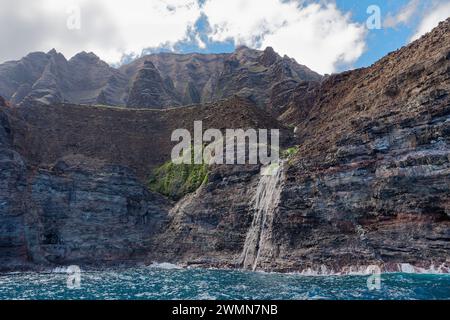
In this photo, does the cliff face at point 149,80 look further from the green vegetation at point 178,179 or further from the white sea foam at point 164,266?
the white sea foam at point 164,266

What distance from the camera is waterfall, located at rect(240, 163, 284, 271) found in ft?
148

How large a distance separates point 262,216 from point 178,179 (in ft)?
75.7

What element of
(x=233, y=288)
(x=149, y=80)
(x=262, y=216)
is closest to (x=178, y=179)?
(x=262, y=216)

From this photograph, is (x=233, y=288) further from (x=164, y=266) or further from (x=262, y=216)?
(x=164, y=266)

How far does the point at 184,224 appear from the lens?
55.8 metres

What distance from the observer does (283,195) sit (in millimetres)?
46219

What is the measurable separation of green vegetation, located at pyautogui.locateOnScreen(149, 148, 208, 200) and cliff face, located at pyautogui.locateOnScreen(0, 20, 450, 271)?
2618mm

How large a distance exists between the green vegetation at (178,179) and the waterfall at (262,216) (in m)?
12.0

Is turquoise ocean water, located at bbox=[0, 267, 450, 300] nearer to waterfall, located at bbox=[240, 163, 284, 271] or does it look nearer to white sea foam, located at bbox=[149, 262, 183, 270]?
waterfall, located at bbox=[240, 163, 284, 271]

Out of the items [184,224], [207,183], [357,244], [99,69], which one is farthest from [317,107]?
[99,69]

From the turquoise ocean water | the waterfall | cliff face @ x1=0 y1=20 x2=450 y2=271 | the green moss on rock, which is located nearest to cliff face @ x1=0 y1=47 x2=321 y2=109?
cliff face @ x1=0 y1=20 x2=450 y2=271

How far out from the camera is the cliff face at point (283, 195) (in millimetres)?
37750

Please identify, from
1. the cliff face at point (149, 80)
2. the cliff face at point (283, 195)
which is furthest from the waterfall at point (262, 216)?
the cliff face at point (149, 80)

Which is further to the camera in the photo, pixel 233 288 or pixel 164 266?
pixel 164 266
